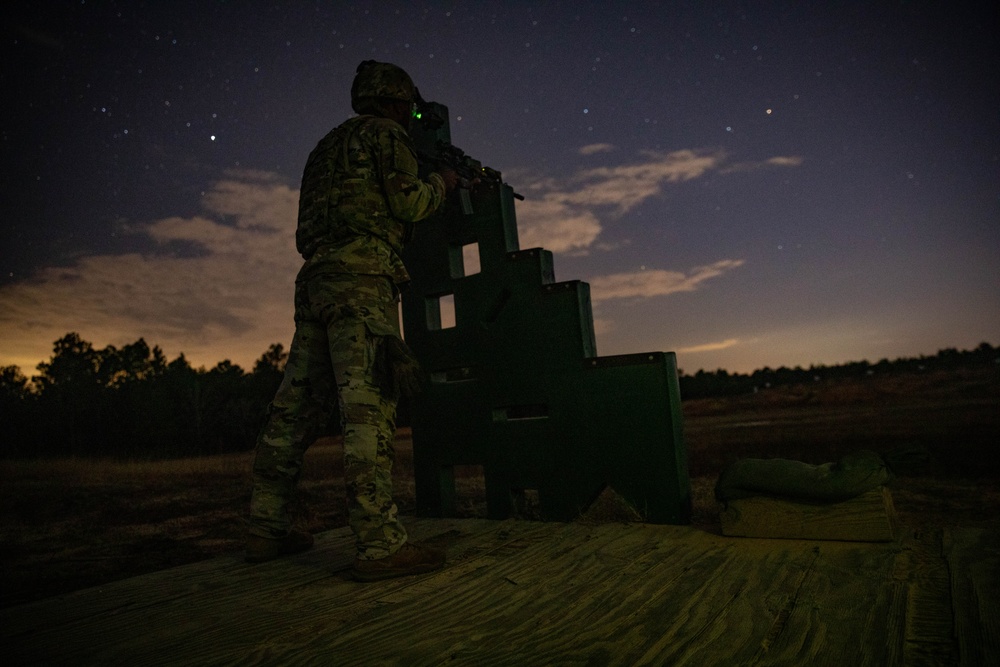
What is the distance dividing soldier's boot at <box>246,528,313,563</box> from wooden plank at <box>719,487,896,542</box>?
202cm

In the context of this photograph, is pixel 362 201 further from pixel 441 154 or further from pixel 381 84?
pixel 441 154

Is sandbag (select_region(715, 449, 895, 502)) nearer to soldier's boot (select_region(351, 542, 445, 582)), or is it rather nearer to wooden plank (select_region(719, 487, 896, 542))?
wooden plank (select_region(719, 487, 896, 542))

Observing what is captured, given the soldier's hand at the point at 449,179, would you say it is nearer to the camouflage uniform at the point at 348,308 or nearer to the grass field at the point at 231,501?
the camouflage uniform at the point at 348,308

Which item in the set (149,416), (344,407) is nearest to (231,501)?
(344,407)

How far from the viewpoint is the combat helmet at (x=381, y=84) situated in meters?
2.71

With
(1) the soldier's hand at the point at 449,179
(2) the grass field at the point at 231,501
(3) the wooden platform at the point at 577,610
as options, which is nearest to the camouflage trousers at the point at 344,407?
(3) the wooden platform at the point at 577,610

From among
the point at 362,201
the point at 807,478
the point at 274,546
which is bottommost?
the point at 274,546

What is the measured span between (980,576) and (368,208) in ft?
8.57

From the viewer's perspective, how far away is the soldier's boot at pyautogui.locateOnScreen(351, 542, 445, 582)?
2.06 meters

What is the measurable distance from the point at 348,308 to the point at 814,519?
217 centimetres

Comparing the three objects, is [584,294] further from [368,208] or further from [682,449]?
[368,208]

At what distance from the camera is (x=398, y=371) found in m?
2.33

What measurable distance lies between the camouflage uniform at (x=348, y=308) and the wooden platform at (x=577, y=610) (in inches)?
17.9

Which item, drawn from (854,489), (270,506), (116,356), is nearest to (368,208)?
(270,506)
